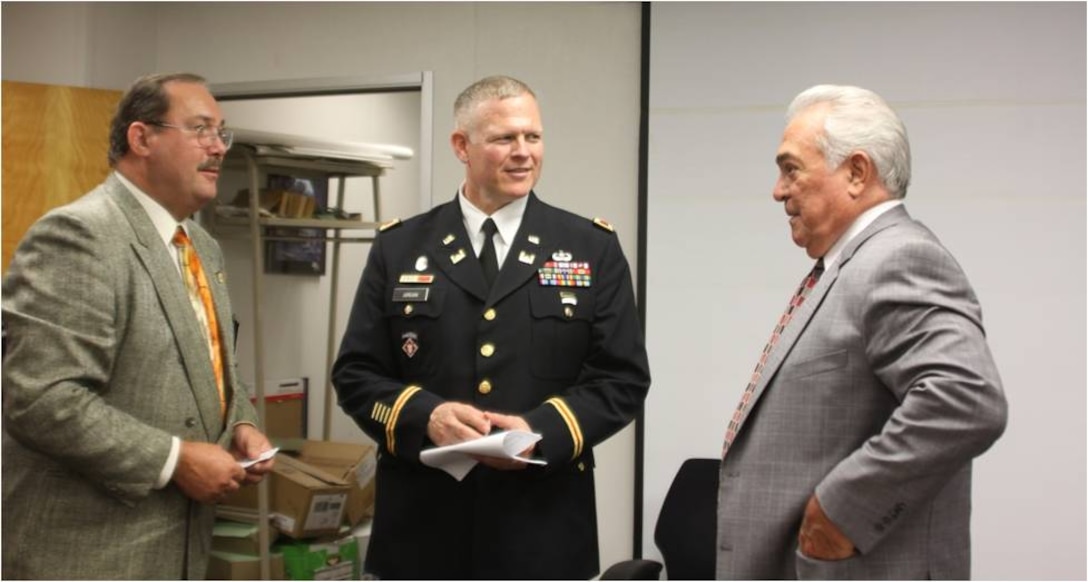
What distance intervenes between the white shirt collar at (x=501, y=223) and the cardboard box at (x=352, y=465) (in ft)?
6.49

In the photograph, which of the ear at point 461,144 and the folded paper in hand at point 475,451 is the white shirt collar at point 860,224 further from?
the ear at point 461,144

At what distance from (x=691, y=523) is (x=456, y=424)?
1.53 m

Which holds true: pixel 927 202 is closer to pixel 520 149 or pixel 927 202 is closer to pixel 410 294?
pixel 520 149

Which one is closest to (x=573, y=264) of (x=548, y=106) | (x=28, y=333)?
(x=28, y=333)

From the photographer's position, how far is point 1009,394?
11.3 ft

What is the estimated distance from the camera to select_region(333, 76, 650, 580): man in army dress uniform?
2160 mm

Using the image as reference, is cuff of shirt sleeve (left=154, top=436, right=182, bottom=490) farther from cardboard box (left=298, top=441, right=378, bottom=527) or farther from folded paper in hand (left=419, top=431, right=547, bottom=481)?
cardboard box (left=298, top=441, right=378, bottom=527)

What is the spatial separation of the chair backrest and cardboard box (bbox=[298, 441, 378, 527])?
1280 millimetres

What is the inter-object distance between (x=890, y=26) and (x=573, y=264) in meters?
1.86

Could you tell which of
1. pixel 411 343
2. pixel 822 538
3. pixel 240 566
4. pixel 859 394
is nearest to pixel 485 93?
pixel 411 343

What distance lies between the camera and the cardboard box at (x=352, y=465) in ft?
13.4

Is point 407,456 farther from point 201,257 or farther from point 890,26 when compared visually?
point 890,26

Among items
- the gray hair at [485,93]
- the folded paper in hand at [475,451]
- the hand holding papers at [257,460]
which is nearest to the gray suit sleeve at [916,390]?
the folded paper in hand at [475,451]

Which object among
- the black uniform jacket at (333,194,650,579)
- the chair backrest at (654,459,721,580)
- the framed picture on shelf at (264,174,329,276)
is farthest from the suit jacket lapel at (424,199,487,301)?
the framed picture on shelf at (264,174,329,276)
